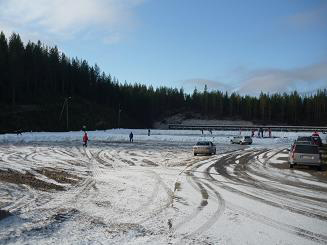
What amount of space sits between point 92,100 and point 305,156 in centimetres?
11877

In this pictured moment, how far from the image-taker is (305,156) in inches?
938

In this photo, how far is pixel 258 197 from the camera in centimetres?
1317

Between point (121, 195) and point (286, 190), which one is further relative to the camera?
point (286, 190)

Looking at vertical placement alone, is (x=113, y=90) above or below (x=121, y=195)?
above

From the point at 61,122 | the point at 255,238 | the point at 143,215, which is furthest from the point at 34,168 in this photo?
the point at 61,122

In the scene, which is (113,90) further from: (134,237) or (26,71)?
(134,237)

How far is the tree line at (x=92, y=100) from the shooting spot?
3798 inches

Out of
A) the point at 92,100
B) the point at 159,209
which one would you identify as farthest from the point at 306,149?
the point at 92,100

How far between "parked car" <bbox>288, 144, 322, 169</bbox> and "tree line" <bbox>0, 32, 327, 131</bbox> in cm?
6409

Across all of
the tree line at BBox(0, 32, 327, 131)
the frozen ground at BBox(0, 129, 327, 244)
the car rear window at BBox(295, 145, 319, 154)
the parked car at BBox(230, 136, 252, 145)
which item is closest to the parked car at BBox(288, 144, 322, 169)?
the car rear window at BBox(295, 145, 319, 154)

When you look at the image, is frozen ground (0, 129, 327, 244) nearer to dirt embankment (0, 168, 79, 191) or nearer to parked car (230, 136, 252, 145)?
dirt embankment (0, 168, 79, 191)

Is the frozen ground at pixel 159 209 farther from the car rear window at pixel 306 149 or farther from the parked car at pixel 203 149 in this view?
the parked car at pixel 203 149

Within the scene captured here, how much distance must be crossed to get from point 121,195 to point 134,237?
5.15 metres

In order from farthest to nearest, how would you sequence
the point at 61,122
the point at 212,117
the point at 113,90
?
the point at 212,117, the point at 113,90, the point at 61,122
